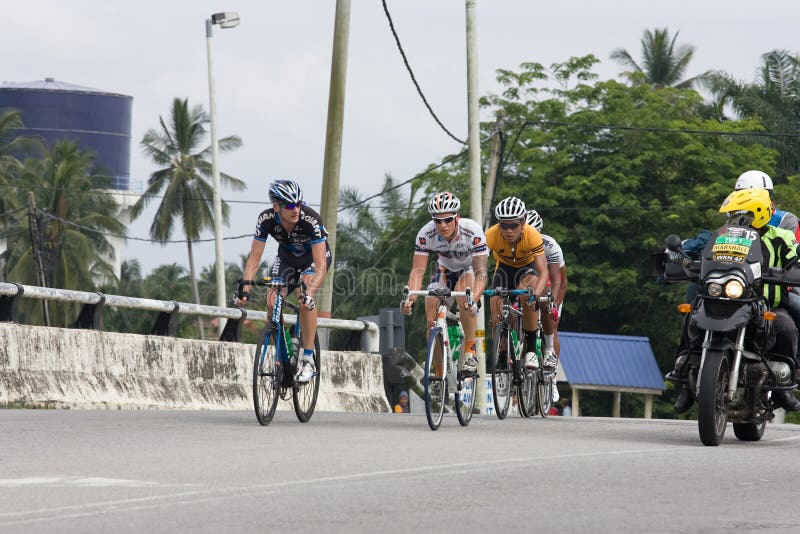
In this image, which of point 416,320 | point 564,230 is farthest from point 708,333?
point 416,320

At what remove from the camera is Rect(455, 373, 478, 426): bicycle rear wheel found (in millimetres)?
12902

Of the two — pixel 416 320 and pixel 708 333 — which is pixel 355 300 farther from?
pixel 708 333

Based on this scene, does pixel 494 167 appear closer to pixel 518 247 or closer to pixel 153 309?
pixel 153 309

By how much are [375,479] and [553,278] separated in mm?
7506

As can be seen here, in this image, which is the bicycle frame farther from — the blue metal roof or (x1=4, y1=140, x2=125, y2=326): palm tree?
(x1=4, y1=140, x2=125, y2=326): palm tree

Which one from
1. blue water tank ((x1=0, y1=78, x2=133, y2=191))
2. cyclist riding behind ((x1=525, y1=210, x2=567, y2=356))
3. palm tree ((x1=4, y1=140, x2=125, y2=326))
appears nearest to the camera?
cyclist riding behind ((x1=525, y1=210, x2=567, y2=356))

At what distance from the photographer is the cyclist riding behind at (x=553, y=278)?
15094mm

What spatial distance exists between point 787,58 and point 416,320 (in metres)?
18.2

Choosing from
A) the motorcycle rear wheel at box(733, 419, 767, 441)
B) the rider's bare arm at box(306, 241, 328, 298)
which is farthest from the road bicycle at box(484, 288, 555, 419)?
the motorcycle rear wheel at box(733, 419, 767, 441)

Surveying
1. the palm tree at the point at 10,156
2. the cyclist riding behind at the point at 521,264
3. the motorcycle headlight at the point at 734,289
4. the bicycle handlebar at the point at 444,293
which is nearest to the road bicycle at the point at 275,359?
the bicycle handlebar at the point at 444,293

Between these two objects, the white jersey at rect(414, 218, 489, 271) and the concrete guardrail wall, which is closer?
the white jersey at rect(414, 218, 489, 271)

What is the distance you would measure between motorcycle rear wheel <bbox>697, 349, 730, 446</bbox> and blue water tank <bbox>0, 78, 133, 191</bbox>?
100 m

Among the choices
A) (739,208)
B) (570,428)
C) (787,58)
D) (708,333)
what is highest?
(787,58)

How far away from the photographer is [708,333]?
10.6 meters
